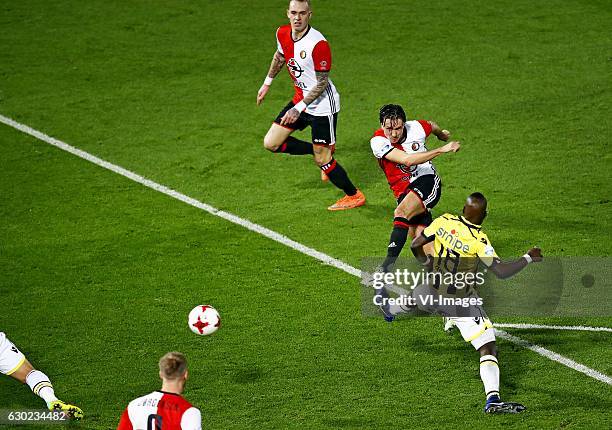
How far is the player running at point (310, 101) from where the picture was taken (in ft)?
41.9

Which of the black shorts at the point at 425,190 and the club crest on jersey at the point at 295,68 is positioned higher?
the club crest on jersey at the point at 295,68

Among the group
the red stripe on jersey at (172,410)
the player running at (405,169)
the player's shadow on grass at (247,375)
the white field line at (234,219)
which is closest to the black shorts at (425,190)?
the player running at (405,169)

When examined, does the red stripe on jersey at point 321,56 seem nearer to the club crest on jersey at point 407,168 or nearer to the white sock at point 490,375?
the club crest on jersey at point 407,168

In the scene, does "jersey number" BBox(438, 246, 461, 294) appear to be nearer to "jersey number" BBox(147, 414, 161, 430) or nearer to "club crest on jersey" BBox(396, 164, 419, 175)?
"club crest on jersey" BBox(396, 164, 419, 175)

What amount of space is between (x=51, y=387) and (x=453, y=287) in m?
3.41

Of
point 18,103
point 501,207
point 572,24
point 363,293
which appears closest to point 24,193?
point 18,103

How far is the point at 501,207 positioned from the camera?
1298cm

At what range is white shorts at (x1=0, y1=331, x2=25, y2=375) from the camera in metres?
9.08

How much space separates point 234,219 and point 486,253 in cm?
467

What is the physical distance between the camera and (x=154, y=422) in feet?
23.4

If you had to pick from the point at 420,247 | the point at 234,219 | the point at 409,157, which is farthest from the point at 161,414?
the point at 234,219

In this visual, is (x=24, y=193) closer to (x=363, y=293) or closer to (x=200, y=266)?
(x=200, y=266)

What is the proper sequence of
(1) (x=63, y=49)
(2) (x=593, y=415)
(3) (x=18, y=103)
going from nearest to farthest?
(2) (x=593, y=415)
(3) (x=18, y=103)
(1) (x=63, y=49)

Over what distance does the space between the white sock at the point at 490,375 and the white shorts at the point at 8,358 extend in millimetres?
3754
